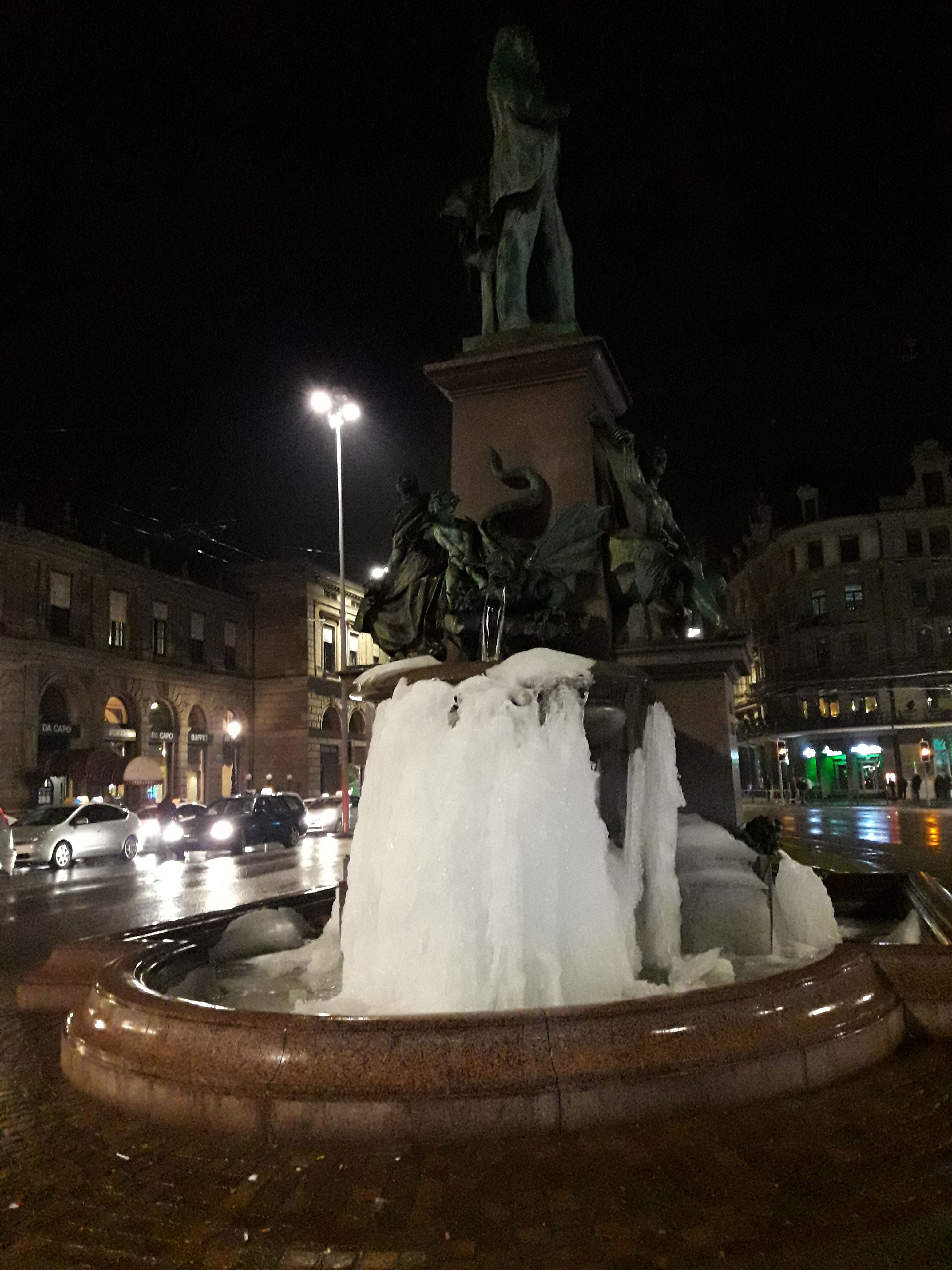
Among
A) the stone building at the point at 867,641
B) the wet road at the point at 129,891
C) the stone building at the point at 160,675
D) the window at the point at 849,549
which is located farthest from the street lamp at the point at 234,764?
the window at the point at 849,549

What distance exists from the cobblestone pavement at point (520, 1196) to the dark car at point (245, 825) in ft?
84.1

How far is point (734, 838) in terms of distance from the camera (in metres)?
6.98

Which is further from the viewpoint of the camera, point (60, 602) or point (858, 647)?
point (858, 647)

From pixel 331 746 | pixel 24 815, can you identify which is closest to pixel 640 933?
pixel 24 815

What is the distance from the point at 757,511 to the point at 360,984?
223 feet

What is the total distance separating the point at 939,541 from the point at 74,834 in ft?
167

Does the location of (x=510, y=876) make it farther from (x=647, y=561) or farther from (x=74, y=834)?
(x=74, y=834)

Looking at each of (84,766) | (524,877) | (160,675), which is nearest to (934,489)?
(160,675)

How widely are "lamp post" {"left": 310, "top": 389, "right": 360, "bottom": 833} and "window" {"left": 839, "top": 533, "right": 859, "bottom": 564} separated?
3953cm

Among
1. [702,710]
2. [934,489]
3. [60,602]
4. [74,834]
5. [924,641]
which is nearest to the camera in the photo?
[702,710]

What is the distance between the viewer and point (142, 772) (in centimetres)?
4103

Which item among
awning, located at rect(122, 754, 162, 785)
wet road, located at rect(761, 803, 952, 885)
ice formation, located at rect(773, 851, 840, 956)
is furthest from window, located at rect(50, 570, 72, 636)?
ice formation, located at rect(773, 851, 840, 956)

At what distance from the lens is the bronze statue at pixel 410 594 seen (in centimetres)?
775

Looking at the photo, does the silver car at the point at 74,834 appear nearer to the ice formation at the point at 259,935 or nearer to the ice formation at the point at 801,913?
the ice formation at the point at 259,935
